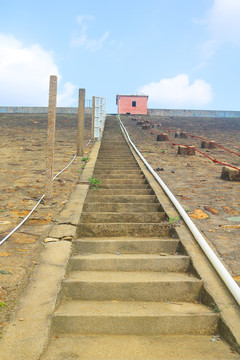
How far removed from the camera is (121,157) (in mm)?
9703

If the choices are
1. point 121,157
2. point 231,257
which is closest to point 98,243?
point 231,257

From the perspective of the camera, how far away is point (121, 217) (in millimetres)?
4785

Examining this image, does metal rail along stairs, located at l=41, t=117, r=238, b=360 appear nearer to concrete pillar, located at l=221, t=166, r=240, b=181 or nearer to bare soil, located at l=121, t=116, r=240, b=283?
bare soil, located at l=121, t=116, r=240, b=283

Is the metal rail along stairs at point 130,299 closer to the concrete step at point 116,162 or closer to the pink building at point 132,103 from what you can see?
the concrete step at point 116,162

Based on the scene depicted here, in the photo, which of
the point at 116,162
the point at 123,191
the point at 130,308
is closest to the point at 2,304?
the point at 130,308

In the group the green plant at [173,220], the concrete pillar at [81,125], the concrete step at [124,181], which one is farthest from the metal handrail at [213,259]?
the concrete pillar at [81,125]

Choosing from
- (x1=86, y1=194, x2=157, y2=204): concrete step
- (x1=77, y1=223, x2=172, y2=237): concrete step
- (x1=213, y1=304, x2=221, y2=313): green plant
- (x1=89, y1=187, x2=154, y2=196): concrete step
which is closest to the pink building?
(x1=89, y1=187, x2=154, y2=196): concrete step

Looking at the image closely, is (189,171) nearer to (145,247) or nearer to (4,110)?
(145,247)

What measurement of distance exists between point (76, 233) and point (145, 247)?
917mm

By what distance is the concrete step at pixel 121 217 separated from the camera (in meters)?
4.75

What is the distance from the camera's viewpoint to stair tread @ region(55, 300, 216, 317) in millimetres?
2934

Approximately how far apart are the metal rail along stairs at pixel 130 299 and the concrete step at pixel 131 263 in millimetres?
11

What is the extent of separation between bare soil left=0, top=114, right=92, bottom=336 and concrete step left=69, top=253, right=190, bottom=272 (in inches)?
19.7

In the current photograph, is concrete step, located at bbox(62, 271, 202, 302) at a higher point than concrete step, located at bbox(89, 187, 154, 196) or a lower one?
lower
